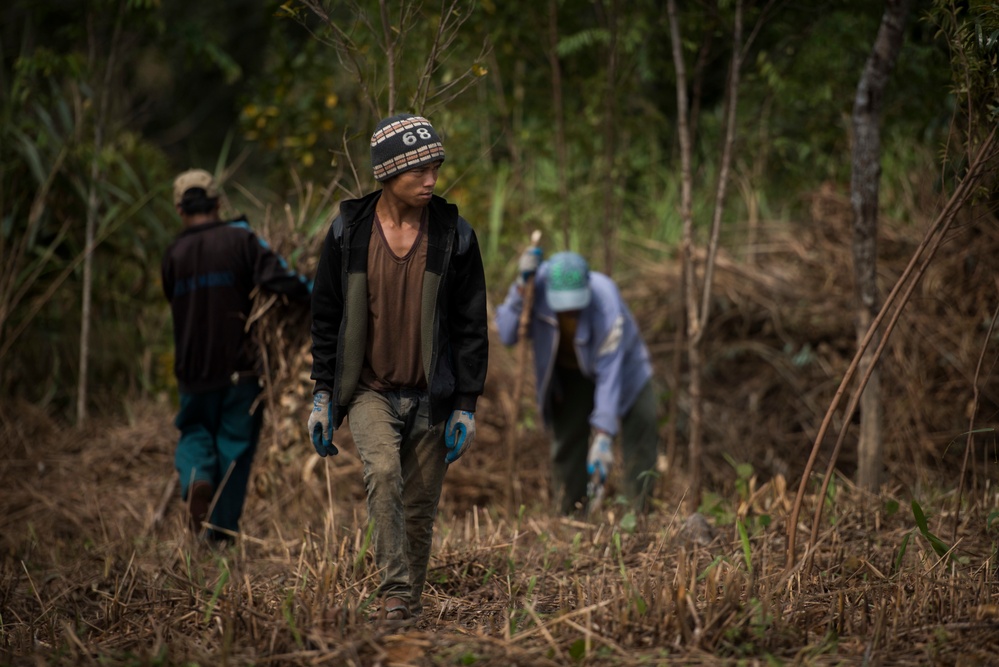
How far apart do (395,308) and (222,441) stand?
2.17 metres

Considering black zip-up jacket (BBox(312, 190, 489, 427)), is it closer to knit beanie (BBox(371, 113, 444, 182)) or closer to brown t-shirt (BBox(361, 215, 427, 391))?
brown t-shirt (BBox(361, 215, 427, 391))

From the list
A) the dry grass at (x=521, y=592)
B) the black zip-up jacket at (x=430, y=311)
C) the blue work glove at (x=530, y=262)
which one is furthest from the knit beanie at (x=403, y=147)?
the blue work glove at (x=530, y=262)

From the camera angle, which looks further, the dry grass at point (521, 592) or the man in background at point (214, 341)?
the man in background at point (214, 341)

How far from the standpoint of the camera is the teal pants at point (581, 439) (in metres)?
6.47

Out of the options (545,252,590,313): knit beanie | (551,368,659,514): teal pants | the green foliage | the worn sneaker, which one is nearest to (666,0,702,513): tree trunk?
(545,252,590,313): knit beanie

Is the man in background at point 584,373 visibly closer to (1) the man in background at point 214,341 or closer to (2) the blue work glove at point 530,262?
(2) the blue work glove at point 530,262

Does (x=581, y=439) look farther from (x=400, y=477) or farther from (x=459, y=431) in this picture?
(x=400, y=477)

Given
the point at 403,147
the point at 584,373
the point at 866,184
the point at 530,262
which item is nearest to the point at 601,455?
the point at 584,373

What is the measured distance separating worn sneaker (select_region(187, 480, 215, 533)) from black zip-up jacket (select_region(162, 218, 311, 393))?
1.53 feet

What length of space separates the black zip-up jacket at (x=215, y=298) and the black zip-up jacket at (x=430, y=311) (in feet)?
5.32

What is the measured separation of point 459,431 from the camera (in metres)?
3.98

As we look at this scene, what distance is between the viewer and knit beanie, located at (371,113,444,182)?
383cm

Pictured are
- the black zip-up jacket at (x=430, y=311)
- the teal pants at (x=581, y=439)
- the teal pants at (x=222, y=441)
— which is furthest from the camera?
the teal pants at (x=581, y=439)

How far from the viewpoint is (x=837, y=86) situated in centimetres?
666
